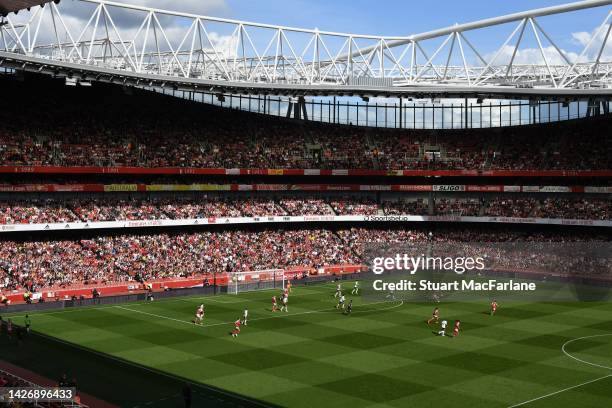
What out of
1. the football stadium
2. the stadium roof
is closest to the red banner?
the football stadium

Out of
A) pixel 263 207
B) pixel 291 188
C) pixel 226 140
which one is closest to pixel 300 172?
pixel 291 188

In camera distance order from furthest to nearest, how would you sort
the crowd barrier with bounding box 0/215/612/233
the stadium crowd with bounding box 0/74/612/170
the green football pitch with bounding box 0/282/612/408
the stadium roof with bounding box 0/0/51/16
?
the stadium crowd with bounding box 0/74/612/170 → the crowd barrier with bounding box 0/215/612/233 → the green football pitch with bounding box 0/282/612/408 → the stadium roof with bounding box 0/0/51/16

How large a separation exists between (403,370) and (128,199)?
3933 cm

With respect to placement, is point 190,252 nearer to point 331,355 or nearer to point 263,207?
point 263,207

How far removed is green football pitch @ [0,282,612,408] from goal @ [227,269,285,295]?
24.9ft

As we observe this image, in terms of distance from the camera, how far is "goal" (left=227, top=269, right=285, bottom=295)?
196 ft

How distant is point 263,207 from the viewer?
7281 cm

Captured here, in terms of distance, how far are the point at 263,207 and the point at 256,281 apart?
494 inches

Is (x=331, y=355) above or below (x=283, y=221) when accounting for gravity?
below

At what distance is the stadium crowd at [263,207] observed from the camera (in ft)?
194

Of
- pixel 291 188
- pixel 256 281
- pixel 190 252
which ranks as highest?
pixel 291 188

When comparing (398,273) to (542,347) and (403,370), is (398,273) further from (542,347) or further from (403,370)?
(403,370)

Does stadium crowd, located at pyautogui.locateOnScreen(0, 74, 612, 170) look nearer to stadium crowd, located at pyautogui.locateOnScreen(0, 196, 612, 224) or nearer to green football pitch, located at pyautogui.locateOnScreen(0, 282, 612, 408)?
stadium crowd, located at pyautogui.locateOnScreen(0, 196, 612, 224)

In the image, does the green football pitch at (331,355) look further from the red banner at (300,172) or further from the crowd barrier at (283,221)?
the red banner at (300,172)
